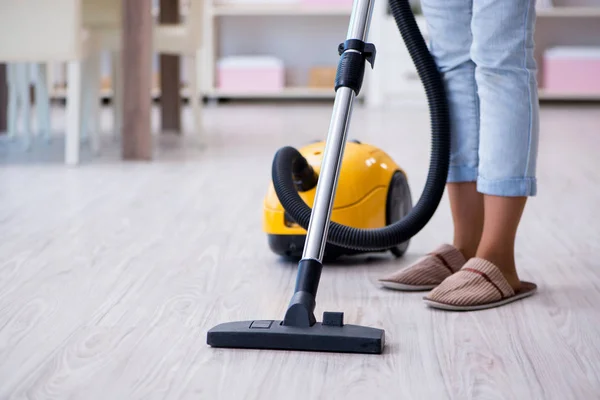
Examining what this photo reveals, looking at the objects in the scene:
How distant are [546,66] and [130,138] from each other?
3142 millimetres

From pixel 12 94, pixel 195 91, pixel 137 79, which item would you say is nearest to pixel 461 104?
pixel 137 79

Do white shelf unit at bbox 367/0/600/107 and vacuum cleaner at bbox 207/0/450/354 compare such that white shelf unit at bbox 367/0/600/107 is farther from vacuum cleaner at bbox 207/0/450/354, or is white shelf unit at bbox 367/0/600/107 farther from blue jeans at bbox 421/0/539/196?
vacuum cleaner at bbox 207/0/450/354

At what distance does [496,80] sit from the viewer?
1.29 meters

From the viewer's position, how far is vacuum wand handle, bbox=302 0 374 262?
3.55ft

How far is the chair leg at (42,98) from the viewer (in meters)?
3.42

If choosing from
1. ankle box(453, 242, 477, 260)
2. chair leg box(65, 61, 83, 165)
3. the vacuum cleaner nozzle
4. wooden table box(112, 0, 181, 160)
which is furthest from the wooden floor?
wooden table box(112, 0, 181, 160)

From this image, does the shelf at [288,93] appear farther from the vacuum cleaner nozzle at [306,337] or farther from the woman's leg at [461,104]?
the vacuum cleaner nozzle at [306,337]

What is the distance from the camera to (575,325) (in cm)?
121

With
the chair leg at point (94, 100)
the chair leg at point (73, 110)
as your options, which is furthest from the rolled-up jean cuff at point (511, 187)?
the chair leg at point (94, 100)

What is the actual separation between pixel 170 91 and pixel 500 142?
2.78 m

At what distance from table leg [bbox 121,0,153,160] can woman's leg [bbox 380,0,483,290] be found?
1.60 m

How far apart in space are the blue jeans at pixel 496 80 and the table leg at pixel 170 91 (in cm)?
265

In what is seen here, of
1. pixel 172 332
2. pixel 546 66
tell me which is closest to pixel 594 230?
pixel 172 332

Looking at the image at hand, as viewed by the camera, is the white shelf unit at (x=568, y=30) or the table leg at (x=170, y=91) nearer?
the table leg at (x=170, y=91)
